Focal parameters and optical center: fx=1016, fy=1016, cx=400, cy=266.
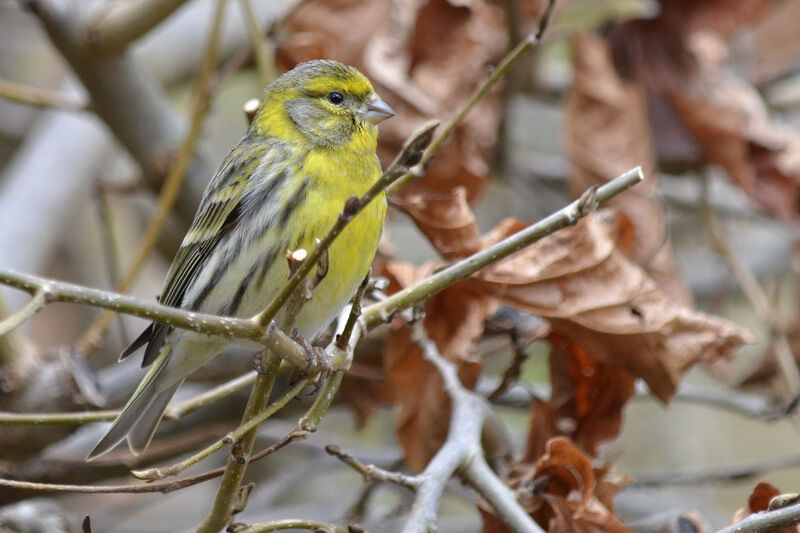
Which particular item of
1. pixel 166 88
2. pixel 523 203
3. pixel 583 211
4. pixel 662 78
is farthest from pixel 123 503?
pixel 583 211

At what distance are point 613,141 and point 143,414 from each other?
1.69 metres

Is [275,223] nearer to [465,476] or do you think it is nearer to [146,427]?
[146,427]

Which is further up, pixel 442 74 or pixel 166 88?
pixel 166 88

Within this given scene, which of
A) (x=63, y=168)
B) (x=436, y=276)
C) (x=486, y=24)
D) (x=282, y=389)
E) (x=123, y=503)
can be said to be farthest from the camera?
(x=123, y=503)

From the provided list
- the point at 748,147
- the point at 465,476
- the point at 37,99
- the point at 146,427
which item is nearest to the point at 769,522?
the point at 465,476

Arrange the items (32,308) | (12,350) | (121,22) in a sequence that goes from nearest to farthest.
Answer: (32,308)
(12,350)
(121,22)

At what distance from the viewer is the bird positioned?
2.10 metres

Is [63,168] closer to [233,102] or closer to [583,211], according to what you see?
[233,102]

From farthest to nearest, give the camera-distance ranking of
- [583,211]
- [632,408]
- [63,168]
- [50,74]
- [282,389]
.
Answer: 1. [50,74]
2. [632,408]
3. [63,168]
4. [282,389]
5. [583,211]

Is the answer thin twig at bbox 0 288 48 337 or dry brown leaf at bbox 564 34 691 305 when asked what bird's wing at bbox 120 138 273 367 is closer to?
thin twig at bbox 0 288 48 337

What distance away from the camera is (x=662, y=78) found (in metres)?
3.45

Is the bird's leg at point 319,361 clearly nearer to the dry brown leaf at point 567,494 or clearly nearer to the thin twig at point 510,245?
A: the thin twig at point 510,245

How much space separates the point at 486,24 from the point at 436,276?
189cm

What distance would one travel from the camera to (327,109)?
94.5 inches
